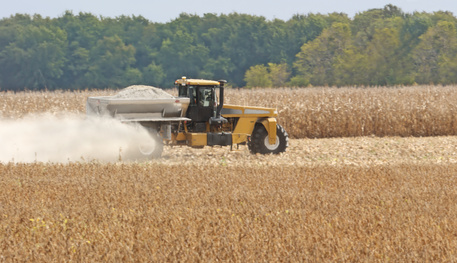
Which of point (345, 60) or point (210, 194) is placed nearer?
point (210, 194)

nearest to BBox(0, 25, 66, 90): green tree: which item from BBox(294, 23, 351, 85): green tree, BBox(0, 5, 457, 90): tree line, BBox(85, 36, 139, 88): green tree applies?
BBox(0, 5, 457, 90): tree line

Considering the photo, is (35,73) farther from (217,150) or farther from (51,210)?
(51,210)

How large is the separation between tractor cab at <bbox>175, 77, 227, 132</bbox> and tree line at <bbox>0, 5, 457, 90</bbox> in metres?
48.3

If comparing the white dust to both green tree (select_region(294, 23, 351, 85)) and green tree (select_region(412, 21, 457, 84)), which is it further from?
green tree (select_region(412, 21, 457, 84))

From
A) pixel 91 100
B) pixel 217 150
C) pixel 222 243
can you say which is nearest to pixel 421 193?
pixel 222 243

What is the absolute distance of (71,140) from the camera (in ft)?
49.8

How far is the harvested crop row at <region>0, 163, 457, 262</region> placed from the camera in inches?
233

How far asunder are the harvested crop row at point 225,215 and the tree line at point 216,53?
Result: 53.8 m

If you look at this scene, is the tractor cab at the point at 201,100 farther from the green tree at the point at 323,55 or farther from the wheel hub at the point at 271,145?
the green tree at the point at 323,55

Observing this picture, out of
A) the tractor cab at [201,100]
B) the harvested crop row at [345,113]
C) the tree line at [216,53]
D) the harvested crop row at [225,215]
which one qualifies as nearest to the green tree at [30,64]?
the tree line at [216,53]

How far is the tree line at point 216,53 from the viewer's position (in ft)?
213

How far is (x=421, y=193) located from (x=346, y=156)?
805 cm

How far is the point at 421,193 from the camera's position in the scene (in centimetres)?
929

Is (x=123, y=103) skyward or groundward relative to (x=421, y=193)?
skyward
